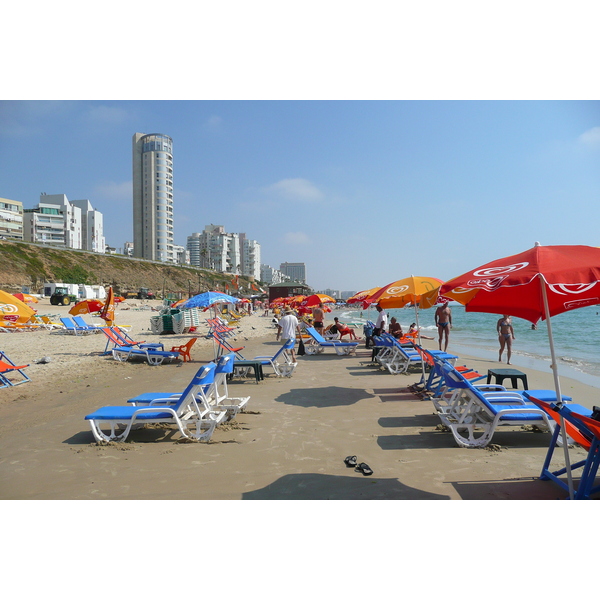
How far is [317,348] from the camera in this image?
14008 mm

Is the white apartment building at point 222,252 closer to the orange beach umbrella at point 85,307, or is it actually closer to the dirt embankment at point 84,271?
the dirt embankment at point 84,271

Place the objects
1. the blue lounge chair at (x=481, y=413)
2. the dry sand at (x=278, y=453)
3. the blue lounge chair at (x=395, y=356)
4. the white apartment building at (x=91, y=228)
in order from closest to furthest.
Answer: the dry sand at (x=278, y=453) → the blue lounge chair at (x=481, y=413) → the blue lounge chair at (x=395, y=356) → the white apartment building at (x=91, y=228)

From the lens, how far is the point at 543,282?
3256mm

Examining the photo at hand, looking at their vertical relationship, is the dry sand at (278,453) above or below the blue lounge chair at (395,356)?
below

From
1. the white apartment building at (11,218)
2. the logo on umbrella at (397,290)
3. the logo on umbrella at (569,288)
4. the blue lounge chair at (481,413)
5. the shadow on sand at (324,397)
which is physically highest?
the white apartment building at (11,218)

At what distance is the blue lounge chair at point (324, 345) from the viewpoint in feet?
41.7

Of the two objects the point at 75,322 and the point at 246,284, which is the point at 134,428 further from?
the point at 246,284

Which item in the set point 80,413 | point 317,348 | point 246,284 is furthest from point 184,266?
point 80,413

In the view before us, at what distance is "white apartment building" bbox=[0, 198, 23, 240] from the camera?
85.5 m

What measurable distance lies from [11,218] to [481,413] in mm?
108033

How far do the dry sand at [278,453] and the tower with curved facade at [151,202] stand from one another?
102 metres

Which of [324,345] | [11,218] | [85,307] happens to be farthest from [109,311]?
[11,218]

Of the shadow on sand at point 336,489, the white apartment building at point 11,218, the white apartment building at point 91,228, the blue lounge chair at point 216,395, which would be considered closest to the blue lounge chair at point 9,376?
the blue lounge chair at point 216,395

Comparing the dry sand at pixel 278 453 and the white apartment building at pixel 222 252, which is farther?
the white apartment building at pixel 222 252
